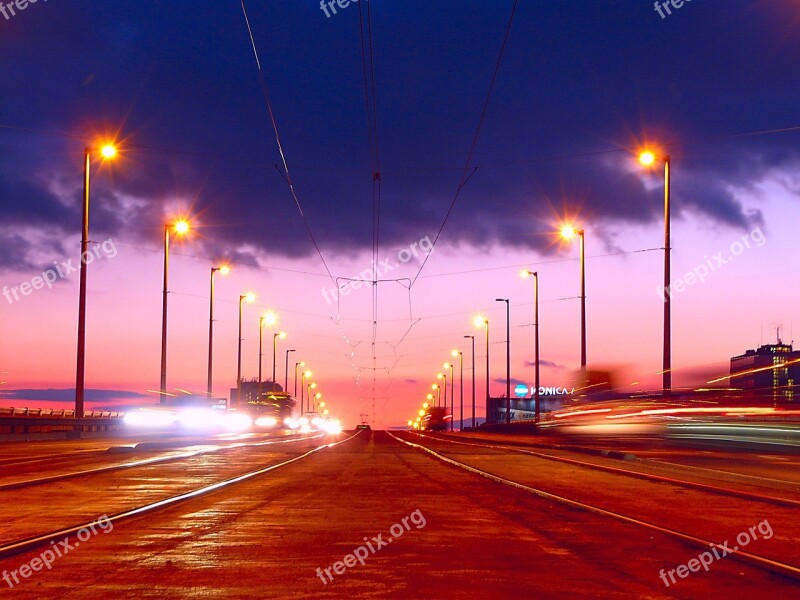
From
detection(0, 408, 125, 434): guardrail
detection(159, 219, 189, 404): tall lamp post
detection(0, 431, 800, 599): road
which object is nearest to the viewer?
detection(0, 431, 800, 599): road

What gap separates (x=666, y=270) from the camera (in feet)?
118

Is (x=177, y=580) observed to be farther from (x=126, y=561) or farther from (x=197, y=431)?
(x=197, y=431)

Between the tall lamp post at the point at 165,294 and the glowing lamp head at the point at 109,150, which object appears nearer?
the glowing lamp head at the point at 109,150

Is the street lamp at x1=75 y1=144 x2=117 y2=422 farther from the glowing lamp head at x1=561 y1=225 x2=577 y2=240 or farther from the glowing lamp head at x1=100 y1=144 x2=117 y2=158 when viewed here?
the glowing lamp head at x1=561 y1=225 x2=577 y2=240

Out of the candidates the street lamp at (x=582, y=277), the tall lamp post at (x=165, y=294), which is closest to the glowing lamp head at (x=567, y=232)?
the street lamp at (x=582, y=277)

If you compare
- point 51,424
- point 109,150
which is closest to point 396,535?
point 109,150

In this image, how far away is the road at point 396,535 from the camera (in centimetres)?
772

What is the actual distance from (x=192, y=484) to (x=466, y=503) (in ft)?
18.0

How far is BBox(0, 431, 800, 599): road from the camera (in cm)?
772

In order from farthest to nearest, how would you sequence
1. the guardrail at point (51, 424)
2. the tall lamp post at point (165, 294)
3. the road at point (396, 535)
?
the tall lamp post at point (165, 294)
the guardrail at point (51, 424)
the road at point (396, 535)

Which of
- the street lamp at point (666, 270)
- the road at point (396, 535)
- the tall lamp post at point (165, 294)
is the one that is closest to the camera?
the road at point (396, 535)

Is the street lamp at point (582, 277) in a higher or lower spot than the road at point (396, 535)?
higher

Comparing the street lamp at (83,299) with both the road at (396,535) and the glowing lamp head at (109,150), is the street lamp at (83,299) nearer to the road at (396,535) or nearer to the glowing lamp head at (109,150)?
the glowing lamp head at (109,150)

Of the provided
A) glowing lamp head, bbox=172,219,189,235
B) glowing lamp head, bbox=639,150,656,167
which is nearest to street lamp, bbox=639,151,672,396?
glowing lamp head, bbox=639,150,656,167
